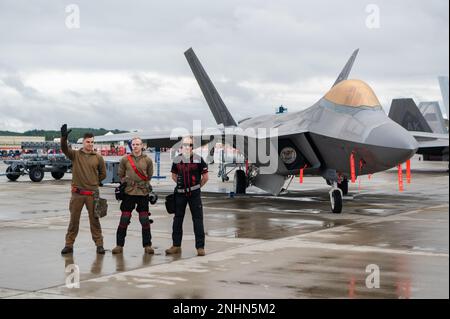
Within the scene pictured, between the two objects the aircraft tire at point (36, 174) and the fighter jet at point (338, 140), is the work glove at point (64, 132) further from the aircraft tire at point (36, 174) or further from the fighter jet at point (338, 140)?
the aircraft tire at point (36, 174)

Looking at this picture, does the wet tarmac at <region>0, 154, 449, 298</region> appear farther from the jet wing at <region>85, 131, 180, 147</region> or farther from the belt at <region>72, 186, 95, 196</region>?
the jet wing at <region>85, 131, 180, 147</region>

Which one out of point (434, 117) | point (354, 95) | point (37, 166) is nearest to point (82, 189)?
point (354, 95)

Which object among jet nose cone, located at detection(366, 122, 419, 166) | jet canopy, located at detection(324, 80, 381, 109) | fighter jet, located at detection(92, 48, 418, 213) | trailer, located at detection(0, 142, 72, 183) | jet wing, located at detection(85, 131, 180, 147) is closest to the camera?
jet nose cone, located at detection(366, 122, 419, 166)

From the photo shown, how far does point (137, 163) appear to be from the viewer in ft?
32.7

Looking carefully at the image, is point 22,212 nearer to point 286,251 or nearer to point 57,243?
point 57,243

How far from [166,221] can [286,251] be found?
453 cm

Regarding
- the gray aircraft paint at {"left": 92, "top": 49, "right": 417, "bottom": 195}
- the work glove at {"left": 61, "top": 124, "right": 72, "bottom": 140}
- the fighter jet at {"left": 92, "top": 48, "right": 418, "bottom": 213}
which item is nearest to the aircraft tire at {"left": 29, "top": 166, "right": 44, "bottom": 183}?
the fighter jet at {"left": 92, "top": 48, "right": 418, "bottom": 213}

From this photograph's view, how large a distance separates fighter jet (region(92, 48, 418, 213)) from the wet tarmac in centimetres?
115

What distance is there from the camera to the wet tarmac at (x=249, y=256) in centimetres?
714

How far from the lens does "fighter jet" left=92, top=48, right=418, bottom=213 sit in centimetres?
1470

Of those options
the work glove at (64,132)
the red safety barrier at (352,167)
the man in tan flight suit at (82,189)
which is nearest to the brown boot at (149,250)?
the man in tan flight suit at (82,189)

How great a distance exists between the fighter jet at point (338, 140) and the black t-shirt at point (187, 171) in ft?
20.7
